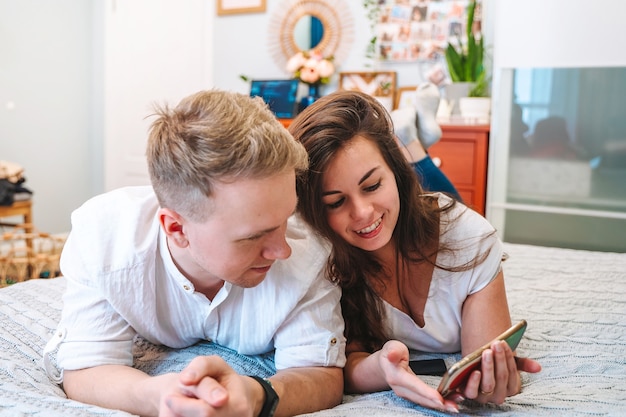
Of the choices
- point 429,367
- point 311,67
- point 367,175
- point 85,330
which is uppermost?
point 311,67

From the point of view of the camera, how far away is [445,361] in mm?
1443

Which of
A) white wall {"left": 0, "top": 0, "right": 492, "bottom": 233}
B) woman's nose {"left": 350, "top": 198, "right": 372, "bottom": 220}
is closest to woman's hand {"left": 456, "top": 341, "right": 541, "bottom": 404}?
woman's nose {"left": 350, "top": 198, "right": 372, "bottom": 220}

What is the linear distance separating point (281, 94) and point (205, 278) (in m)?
3.01

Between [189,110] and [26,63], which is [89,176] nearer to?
[26,63]

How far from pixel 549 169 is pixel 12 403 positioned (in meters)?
2.79

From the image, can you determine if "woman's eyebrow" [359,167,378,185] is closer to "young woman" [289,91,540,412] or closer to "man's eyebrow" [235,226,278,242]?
"young woman" [289,91,540,412]

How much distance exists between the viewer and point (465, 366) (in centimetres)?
98

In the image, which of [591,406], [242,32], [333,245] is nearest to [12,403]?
[333,245]

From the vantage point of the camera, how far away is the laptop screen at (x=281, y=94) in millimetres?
4062

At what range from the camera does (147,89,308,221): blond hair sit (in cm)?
100

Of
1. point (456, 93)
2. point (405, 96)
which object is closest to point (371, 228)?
point (456, 93)

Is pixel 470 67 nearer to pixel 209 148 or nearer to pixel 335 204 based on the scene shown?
pixel 335 204

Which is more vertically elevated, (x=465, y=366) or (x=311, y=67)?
(x=311, y=67)

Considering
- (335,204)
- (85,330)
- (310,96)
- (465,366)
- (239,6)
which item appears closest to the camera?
(465,366)
